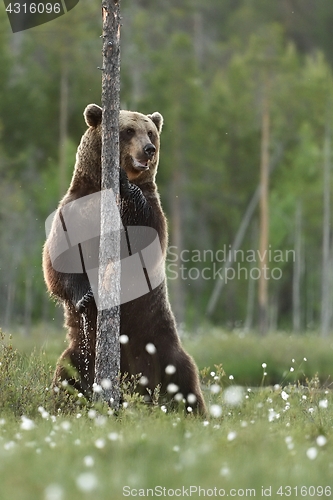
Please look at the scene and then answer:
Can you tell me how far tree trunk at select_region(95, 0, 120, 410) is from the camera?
235 inches

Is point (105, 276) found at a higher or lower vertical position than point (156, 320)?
higher

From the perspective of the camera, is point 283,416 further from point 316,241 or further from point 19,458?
point 316,241

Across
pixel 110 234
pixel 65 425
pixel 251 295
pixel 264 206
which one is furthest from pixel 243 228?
pixel 65 425

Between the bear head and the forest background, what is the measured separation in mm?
15548

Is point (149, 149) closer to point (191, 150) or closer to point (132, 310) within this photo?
point (132, 310)

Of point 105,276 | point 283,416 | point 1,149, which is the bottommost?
point 283,416

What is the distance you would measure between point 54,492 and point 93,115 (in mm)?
4322

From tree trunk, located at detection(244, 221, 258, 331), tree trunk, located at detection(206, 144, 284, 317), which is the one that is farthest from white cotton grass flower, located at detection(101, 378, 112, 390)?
tree trunk, located at detection(244, 221, 258, 331)

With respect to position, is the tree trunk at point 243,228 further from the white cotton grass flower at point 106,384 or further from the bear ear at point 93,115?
the white cotton grass flower at point 106,384

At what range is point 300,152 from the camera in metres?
28.6

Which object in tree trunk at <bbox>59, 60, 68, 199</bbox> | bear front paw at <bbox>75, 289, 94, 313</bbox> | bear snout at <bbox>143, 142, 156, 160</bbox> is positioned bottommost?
bear front paw at <bbox>75, 289, 94, 313</bbox>

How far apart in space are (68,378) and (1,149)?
17.9 meters

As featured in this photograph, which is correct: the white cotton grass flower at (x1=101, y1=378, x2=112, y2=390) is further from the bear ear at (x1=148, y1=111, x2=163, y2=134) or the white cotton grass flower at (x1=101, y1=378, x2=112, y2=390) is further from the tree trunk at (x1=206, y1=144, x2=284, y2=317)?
the tree trunk at (x1=206, y1=144, x2=284, y2=317)

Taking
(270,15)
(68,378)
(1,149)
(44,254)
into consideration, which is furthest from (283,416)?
(270,15)
